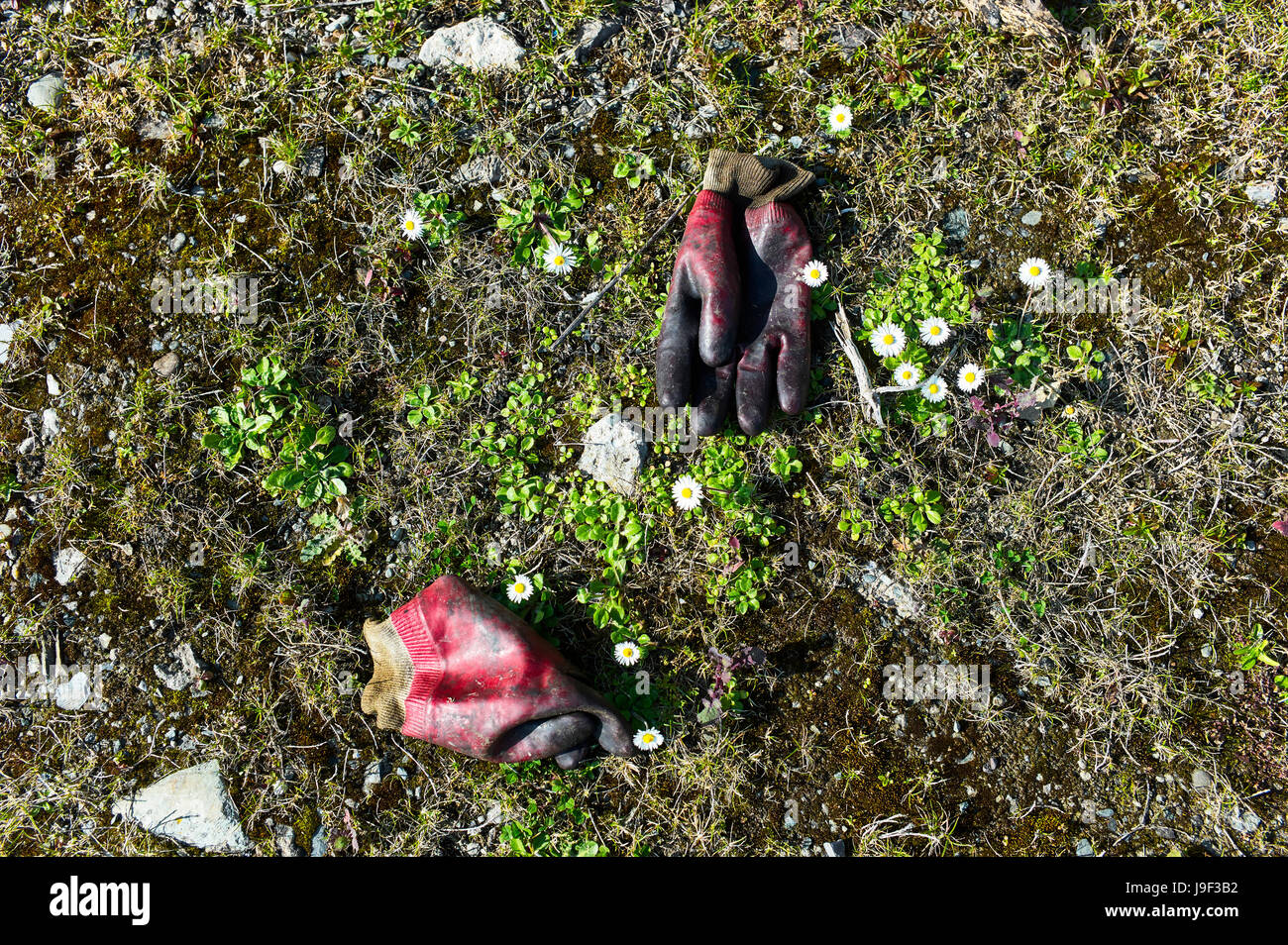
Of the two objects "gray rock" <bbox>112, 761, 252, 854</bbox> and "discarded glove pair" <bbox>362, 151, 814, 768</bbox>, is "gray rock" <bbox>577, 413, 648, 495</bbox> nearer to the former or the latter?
"discarded glove pair" <bbox>362, 151, 814, 768</bbox>

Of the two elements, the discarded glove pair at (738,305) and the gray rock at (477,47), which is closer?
the discarded glove pair at (738,305)

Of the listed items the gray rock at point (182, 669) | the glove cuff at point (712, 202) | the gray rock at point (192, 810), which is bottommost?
the gray rock at point (192, 810)

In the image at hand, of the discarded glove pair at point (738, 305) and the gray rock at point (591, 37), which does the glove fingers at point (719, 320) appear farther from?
the gray rock at point (591, 37)

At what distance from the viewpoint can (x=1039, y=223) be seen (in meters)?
3.34

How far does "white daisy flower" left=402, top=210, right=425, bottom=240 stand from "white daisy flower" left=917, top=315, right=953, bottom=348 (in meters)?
2.28

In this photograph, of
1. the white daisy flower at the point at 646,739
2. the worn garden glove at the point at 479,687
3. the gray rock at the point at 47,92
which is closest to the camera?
the worn garden glove at the point at 479,687


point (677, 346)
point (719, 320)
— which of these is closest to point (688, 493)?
point (677, 346)

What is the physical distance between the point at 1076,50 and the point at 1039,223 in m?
0.83

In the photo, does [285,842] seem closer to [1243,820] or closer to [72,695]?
[72,695]

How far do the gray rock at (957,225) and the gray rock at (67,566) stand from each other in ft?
13.6

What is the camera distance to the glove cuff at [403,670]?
10.0 ft

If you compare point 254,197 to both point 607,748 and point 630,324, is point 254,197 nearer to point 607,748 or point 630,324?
point 630,324

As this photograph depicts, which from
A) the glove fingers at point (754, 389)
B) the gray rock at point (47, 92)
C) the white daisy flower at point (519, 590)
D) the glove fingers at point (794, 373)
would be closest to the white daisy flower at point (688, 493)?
the glove fingers at point (754, 389)

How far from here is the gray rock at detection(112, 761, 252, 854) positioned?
10.4 feet
